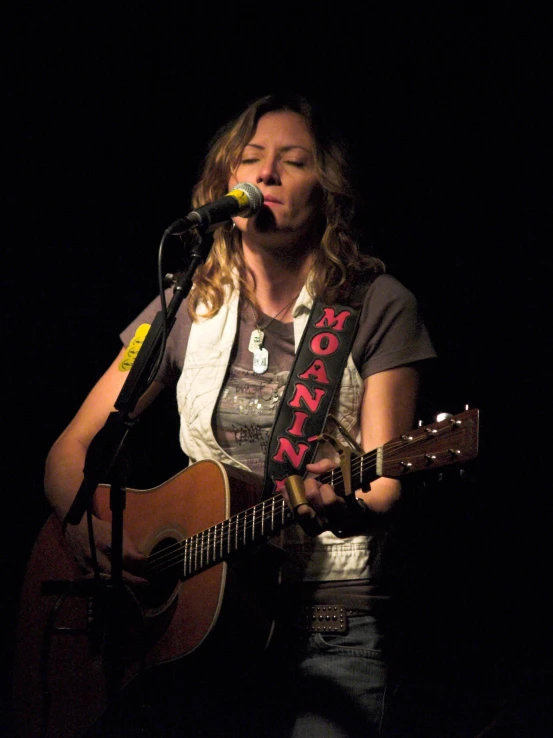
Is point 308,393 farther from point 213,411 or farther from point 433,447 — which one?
point 433,447

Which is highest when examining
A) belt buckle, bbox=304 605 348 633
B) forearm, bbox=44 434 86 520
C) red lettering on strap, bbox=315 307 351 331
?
red lettering on strap, bbox=315 307 351 331

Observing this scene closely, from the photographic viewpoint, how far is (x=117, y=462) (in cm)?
172

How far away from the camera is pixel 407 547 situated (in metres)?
2.05

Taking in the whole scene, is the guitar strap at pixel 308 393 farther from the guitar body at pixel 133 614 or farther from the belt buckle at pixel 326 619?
the belt buckle at pixel 326 619

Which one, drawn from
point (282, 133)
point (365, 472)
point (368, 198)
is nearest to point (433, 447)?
point (365, 472)

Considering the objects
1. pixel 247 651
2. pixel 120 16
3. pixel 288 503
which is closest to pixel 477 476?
pixel 288 503

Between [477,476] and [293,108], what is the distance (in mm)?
1436

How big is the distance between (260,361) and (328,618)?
29.9 inches

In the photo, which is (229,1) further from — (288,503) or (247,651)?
(247,651)

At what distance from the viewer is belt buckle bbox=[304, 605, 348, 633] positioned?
6.20 ft

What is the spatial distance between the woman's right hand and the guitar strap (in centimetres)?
41

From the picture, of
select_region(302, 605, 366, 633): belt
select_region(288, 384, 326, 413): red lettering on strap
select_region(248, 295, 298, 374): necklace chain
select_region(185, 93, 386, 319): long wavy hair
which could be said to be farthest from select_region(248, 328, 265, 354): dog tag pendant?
select_region(302, 605, 366, 633): belt

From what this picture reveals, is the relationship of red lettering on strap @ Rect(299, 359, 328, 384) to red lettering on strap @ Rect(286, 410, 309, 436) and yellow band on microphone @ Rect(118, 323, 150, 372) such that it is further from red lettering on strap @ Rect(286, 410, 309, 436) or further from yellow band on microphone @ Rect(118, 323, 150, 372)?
yellow band on microphone @ Rect(118, 323, 150, 372)

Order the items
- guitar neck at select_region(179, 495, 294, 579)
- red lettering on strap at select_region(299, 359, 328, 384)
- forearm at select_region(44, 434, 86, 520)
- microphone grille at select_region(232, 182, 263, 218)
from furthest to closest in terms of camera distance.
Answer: forearm at select_region(44, 434, 86, 520) → red lettering on strap at select_region(299, 359, 328, 384) → microphone grille at select_region(232, 182, 263, 218) → guitar neck at select_region(179, 495, 294, 579)
